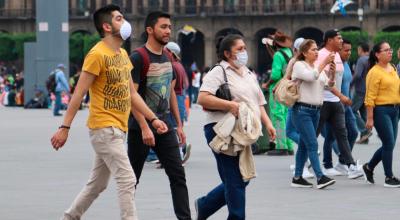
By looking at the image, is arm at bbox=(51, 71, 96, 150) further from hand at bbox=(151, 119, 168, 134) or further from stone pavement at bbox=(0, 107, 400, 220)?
stone pavement at bbox=(0, 107, 400, 220)

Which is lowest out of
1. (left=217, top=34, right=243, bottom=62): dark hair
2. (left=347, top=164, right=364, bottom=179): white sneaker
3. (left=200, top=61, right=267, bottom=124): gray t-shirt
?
(left=347, top=164, right=364, bottom=179): white sneaker

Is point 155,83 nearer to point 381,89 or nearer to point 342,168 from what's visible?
point 381,89

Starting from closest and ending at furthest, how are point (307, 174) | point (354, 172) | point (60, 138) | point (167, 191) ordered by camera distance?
point (60, 138) → point (167, 191) → point (354, 172) → point (307, 174)

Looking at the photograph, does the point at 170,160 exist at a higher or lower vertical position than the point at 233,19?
lower

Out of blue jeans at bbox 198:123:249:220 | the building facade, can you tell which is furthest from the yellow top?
the building facade

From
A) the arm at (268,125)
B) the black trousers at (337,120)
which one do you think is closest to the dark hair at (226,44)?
the arm at (268,125)

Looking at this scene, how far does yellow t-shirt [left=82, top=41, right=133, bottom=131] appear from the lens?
8594 mm

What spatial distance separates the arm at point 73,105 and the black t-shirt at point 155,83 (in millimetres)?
1006

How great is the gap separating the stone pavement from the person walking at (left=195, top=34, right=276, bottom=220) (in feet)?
4.93

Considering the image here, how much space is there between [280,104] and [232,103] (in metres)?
8.09

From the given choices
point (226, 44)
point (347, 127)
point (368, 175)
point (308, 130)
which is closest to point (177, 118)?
point (226, 44)

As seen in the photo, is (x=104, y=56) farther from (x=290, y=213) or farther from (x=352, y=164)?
(x=352, y=164)

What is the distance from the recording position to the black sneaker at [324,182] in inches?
483

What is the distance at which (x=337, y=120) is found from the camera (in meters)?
13.2
